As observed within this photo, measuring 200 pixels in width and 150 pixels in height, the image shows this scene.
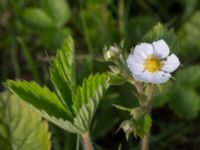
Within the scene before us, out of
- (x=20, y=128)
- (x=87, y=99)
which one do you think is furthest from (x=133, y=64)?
(x=20, y=128)

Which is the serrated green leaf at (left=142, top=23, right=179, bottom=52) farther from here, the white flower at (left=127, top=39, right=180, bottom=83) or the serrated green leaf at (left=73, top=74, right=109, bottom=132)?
the serrated green leaf at (left=73, top=74, right=109, bottom=132)

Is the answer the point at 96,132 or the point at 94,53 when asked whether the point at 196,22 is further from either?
the point at 96,132

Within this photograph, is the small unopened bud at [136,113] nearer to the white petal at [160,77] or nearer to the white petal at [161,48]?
the white petal at [160,77]

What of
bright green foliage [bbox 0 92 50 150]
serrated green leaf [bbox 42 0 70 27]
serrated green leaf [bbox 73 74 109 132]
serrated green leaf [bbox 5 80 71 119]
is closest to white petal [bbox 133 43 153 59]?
serrated green leaf [bbox 73 74 109 132]

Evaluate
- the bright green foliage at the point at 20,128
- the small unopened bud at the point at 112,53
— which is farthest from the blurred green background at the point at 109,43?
the small unopened bud at the point at 112,53

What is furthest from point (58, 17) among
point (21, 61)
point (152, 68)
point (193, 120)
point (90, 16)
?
point (152, 68)
